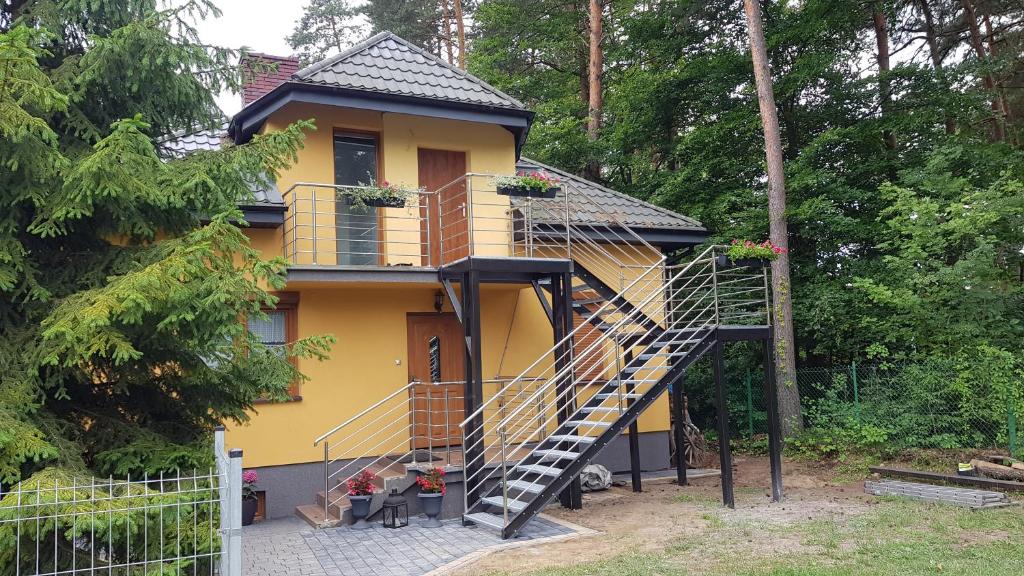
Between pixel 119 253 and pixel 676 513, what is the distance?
770 centimetres

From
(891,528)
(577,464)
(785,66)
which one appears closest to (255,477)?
(577,464)

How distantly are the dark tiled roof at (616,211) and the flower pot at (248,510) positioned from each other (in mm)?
7111

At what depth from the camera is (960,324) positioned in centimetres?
1362

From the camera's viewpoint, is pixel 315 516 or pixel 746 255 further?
pixel 746 255

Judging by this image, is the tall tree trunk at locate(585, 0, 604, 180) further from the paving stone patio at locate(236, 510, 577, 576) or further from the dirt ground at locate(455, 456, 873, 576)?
the paving stone patio at locate(236, 510, 577, 576)

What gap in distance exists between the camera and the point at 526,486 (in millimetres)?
9703

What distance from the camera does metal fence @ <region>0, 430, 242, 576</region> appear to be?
16.5 feet

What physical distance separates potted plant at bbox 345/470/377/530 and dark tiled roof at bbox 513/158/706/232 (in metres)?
6.10

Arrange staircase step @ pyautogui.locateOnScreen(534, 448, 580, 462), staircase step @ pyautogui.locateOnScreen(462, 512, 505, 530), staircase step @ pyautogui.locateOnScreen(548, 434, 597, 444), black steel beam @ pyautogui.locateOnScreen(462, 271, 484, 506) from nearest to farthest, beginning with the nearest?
1. staircase step @ pyautogui.locateOnScreen(462, 512, 505, 530)
2. staircase step @ pyautogui.locateOnScreen(534, 448, 580, 462)
3. staircase step @ pyautogui.locateOnScreen(548, 434, 597, 444)
4. black steel beam @ pyautogui.locateOnScreen(462, 271, 484, 506)

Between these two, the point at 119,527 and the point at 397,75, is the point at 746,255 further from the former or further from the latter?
the point at 119,527

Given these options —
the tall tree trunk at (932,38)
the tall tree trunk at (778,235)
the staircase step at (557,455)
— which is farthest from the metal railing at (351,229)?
the tall tree trunk at (932,38)

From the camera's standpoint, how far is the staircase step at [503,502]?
9.34m

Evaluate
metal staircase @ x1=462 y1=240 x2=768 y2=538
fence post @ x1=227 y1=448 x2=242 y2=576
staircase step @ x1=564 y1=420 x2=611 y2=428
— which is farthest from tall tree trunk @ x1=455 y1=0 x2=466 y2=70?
fence post @ x1=227 y1=448 x2=242 y2=576

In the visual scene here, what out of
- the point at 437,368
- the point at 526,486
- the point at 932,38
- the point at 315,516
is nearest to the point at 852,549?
the point at 526,486
